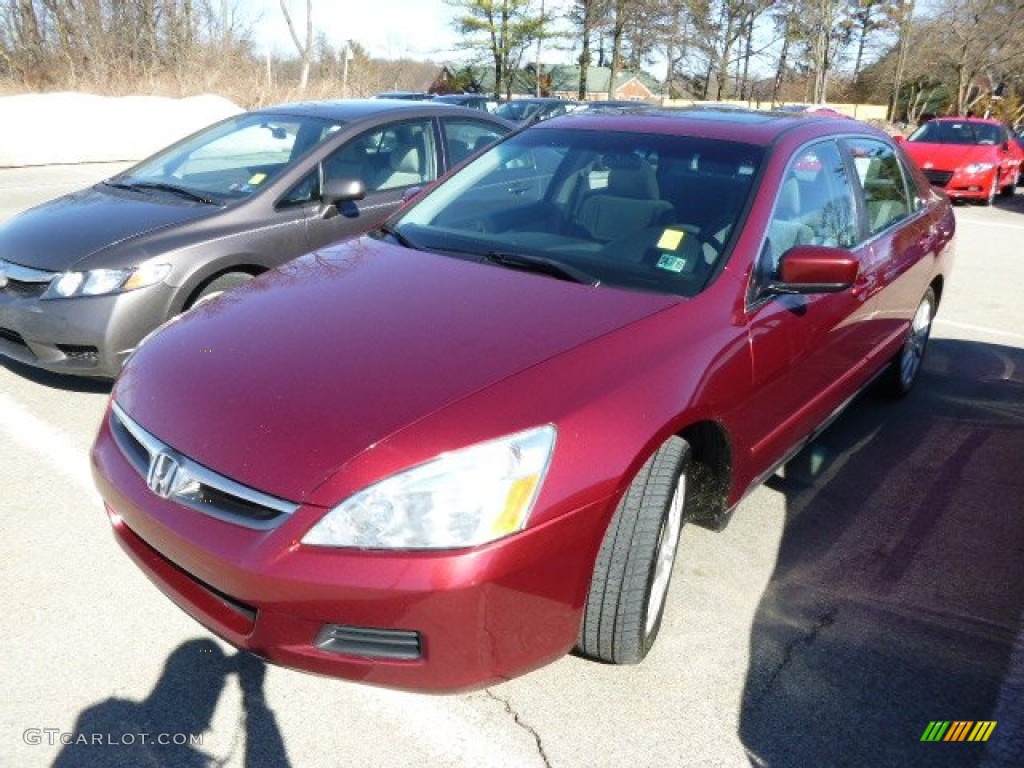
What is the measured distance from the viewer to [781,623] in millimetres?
2709

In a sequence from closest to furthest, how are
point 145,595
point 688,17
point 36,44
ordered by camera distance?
point 145,595, point 36,44, point 688,17

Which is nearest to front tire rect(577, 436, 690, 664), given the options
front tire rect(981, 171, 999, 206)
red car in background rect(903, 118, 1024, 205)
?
red car in background rect(903, 118, 1024, 205)

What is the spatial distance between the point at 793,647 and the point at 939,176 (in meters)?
14.3

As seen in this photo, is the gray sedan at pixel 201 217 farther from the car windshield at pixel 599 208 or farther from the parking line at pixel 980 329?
the parking line at pixel 980 329

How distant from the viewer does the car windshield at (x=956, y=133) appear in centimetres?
1507

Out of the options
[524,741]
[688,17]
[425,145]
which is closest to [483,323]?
[524,741]

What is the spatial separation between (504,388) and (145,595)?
152cm

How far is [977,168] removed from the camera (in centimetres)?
1404

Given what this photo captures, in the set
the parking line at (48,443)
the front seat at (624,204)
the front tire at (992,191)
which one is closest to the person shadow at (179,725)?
the parking line at (48,443)

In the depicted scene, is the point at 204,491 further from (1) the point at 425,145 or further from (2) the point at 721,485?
(1) the point at 425,145

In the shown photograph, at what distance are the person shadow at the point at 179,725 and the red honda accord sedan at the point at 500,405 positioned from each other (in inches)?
12.0

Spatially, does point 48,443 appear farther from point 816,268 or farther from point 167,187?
point 816,268

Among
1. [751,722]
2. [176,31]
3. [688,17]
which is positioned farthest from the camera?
[688,17]

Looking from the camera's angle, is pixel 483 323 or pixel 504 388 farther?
pixel 483 323
